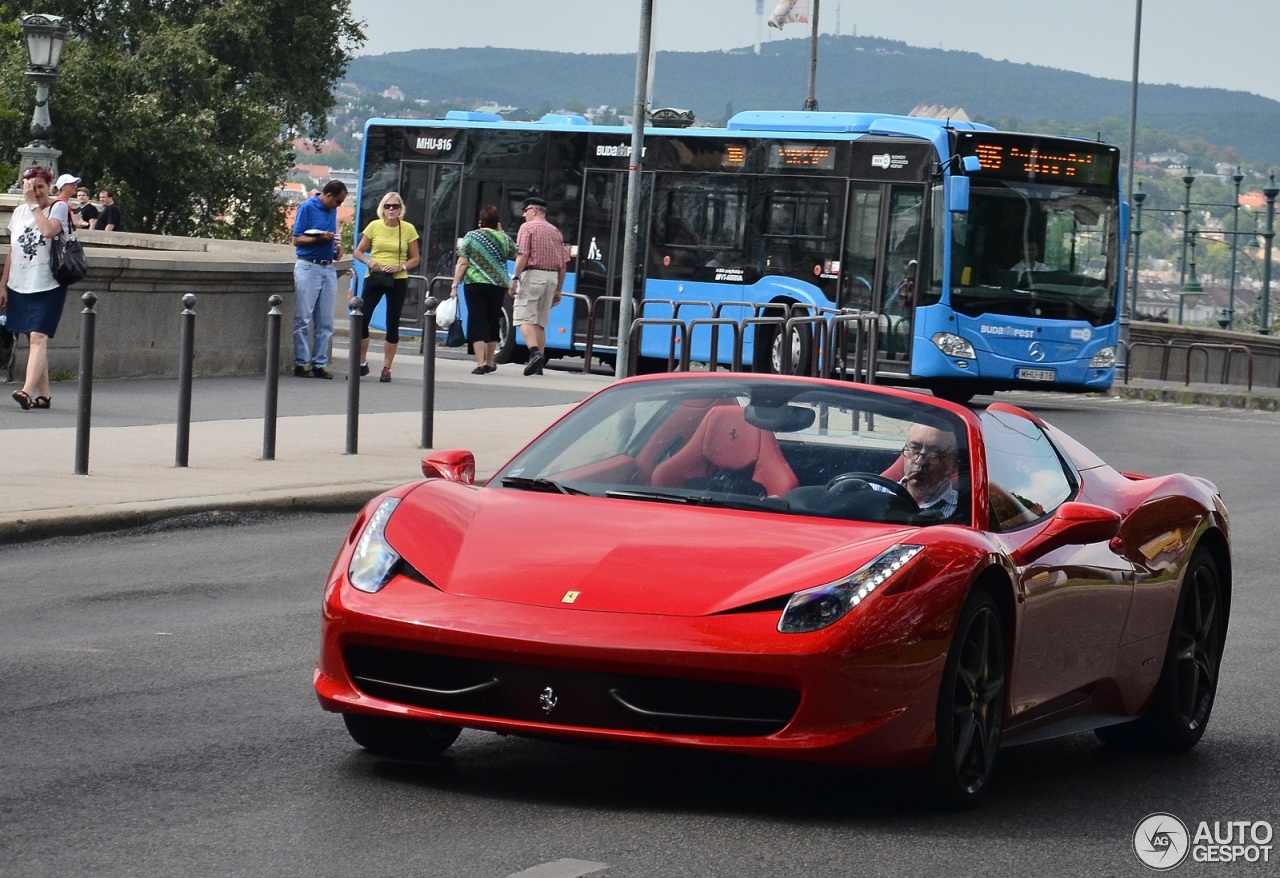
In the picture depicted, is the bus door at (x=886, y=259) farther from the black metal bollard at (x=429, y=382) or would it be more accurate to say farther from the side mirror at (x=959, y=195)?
the black metal bollard at (x=429, y=382)

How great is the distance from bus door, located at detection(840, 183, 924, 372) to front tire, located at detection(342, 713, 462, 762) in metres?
21.4

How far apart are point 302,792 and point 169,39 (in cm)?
5957

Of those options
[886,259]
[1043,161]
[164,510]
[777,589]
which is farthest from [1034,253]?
[777,589]

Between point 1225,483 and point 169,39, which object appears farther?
point 169,39

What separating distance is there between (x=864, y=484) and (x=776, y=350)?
1860 centimetres

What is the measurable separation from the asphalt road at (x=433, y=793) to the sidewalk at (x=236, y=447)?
3.18 m

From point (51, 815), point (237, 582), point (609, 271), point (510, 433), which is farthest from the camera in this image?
point (609, 271)

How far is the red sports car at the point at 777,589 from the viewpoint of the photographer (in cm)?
556

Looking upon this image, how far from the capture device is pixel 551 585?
5734 millimetres

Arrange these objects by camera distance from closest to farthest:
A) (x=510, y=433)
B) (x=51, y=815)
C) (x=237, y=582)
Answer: (x=51, y=815), (x=237, y=582), (x=510, y=433)

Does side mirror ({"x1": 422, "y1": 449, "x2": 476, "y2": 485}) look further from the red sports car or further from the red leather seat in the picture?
the red leather seat

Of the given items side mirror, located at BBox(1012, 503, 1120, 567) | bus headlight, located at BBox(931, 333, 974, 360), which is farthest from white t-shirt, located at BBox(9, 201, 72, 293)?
bus headlight, located at BBox(931, 333, 974, 360)

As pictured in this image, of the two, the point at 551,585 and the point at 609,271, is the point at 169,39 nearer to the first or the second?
the point at 609,271

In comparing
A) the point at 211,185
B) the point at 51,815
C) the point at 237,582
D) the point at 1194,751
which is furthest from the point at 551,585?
the point at 211,185
